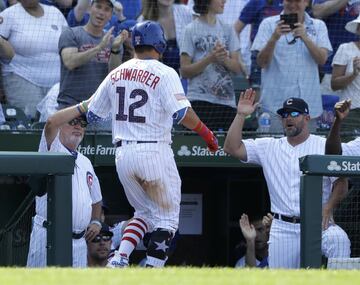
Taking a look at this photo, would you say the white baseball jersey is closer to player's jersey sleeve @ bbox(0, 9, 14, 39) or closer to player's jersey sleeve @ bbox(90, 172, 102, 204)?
player's jersey sleeve @ bbox(90, 172, 102, 204)

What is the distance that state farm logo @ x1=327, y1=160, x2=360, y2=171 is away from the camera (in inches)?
330

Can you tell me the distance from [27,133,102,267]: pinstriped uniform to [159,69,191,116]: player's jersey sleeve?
1.17 m

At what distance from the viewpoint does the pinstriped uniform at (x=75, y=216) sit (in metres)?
8.77

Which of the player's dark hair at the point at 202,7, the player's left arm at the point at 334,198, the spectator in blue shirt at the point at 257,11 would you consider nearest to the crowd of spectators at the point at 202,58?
the player's dark hair at the point at 202,7

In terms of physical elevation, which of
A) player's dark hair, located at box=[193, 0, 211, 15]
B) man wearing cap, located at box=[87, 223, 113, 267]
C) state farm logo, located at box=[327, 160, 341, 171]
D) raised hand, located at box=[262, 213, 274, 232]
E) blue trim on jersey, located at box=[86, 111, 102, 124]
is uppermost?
player's dark hair, located at box=[193, 0, 211, 15]

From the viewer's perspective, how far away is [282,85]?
10.7 m

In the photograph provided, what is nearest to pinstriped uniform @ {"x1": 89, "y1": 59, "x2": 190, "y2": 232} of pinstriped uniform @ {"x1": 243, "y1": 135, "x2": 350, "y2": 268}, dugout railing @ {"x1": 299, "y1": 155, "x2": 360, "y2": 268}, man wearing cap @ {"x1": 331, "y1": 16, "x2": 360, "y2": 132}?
dugout railing @ {"x1": 299, "y1": 155, "x2": 360, "y2": 268}

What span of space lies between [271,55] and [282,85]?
32 cm

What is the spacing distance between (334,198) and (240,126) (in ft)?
3.24

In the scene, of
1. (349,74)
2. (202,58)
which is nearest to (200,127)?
(202,58)

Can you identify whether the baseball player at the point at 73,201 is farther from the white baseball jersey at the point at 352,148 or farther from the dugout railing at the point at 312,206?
the white baseball jersey at the point at 352,148

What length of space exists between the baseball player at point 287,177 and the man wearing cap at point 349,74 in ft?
4.51

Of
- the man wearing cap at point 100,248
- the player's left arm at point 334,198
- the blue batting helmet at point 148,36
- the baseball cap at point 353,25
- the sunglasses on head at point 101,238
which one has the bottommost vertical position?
the man wearing cap at point 100,248

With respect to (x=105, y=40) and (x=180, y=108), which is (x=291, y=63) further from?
(x=180, y=108)
